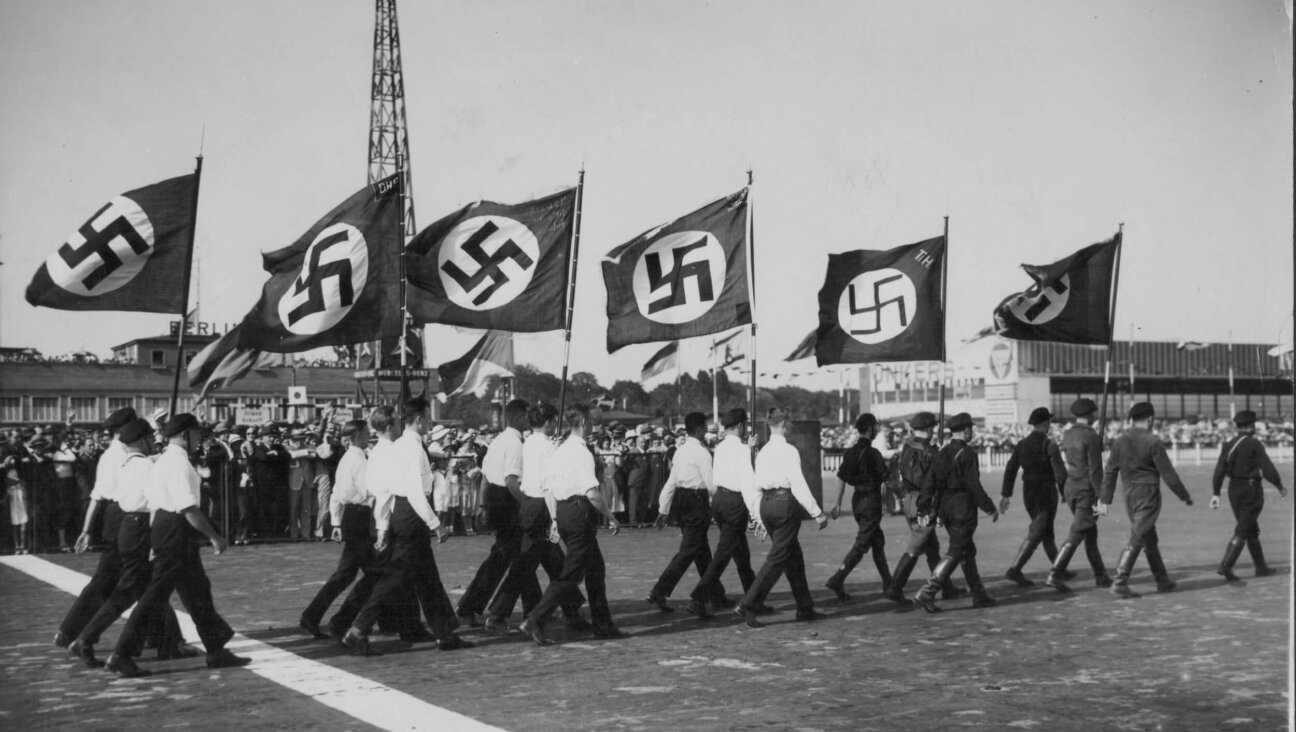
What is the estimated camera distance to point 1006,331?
44.0ft

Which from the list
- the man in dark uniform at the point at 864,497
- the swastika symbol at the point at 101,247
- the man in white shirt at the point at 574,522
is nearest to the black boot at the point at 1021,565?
the man in dark uniform at the point at 864,497

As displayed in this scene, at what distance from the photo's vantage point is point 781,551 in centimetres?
938

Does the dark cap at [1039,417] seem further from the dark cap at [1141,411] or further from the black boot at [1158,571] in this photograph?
the black boot at [1158,571]

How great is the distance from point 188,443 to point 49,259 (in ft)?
7.37

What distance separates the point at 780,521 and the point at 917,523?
5.80ft

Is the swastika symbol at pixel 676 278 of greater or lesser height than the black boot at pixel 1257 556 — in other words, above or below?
above

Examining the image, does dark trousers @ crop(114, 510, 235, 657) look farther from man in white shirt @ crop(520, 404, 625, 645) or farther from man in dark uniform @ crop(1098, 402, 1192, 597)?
man in dark uniform @ crop(1098, 402, 1192, 597)

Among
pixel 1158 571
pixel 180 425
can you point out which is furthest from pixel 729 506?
pixel 180 425

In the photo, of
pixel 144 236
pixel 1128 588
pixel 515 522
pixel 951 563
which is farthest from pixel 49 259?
pixel 1128 588

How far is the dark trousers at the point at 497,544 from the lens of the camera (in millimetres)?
9258

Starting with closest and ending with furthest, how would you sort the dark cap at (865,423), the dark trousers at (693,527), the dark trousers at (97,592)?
the dark trousers at (97,592) → the dark trousers at (693,527) → the dark cap at (865,423)

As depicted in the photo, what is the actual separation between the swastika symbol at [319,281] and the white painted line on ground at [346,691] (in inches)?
112

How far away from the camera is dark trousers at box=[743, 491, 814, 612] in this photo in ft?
30.6

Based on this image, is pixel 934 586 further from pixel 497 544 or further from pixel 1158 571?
pixel 497 544
